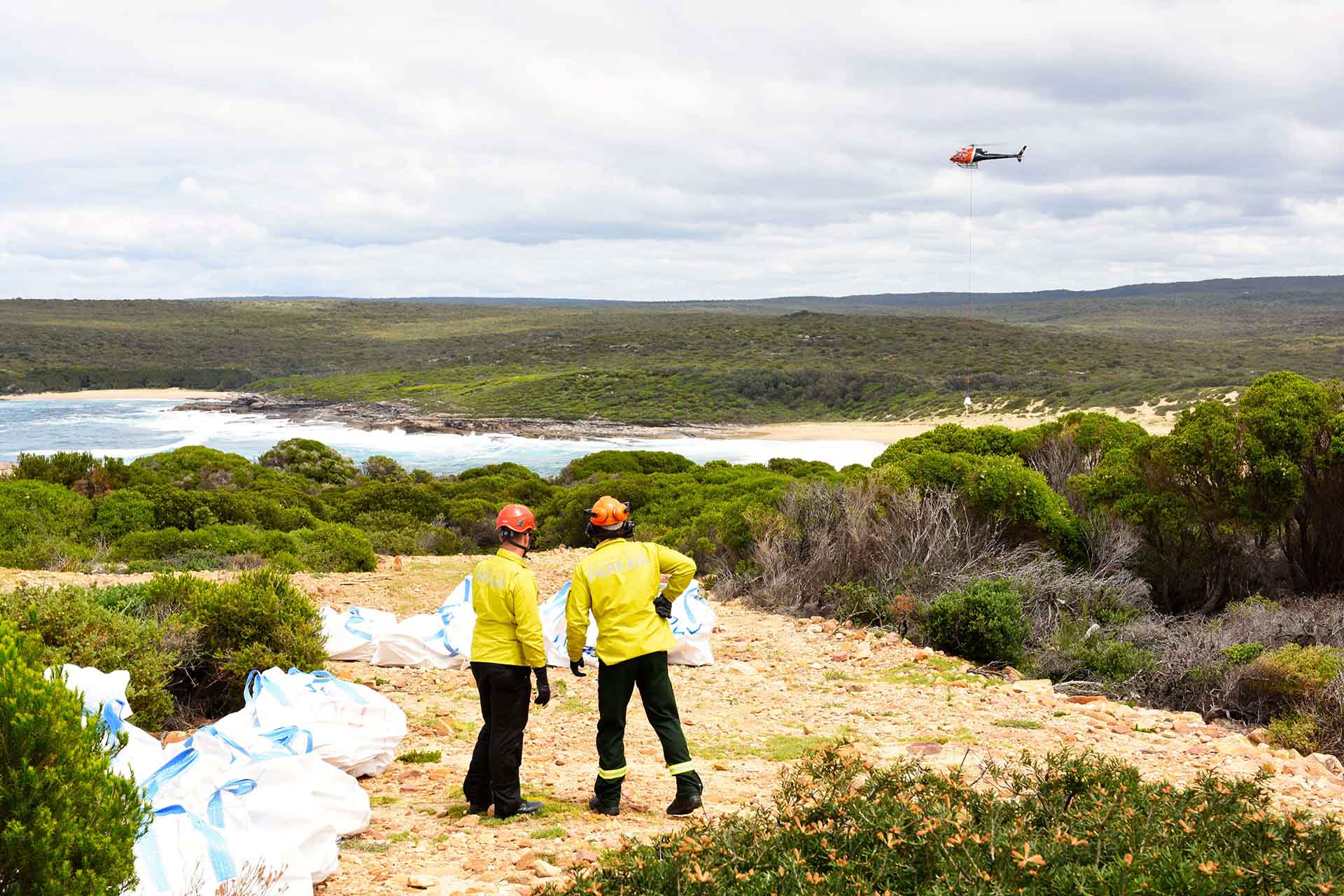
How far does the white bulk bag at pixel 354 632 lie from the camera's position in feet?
28.2

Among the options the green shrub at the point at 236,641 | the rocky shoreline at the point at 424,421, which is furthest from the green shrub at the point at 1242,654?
the rocky shoreline at the point at 424,421

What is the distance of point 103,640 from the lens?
6.02 metres

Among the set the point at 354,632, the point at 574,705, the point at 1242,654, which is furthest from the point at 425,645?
the point at 1242,654

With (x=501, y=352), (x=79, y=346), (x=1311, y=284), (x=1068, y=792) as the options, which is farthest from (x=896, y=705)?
(x=1311, y=284)

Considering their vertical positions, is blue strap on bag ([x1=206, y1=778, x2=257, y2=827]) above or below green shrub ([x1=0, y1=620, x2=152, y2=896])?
below

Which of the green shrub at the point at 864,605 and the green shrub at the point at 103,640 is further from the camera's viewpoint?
the green shrub at the point at 864,605

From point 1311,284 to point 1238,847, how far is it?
17328 centimetres

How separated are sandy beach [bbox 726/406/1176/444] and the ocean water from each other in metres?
1.53

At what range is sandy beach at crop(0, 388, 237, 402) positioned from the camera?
71438mm

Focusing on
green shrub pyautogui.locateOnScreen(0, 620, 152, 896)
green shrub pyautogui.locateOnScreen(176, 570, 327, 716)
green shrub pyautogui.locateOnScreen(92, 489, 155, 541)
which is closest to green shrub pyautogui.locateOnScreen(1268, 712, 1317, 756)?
green shrub pyautogui.locateOnScreen(176, 570, 327, 716)

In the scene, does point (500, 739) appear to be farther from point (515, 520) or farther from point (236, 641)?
point (236, 641)

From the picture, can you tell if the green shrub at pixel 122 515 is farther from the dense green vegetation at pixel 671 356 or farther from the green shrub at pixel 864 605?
the dense green vegetation at pixel 671 356

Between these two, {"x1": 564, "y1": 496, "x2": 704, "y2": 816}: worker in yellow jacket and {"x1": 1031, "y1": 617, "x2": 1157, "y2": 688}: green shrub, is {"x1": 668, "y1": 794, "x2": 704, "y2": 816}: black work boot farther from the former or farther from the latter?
{"x1": 1031, "y1": 617, "x2": 1157, "y2": 688}: green shrub

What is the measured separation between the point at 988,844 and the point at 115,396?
8145 cm
